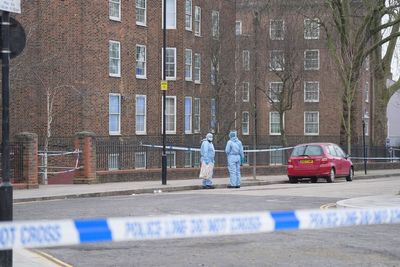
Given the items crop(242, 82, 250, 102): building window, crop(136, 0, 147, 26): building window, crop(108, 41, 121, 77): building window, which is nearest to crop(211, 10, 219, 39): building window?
crop(242, 82, 250, 102): building window

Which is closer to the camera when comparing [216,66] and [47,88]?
[47,88]

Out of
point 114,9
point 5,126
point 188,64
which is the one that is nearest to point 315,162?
point 114,9

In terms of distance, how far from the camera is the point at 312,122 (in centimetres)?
5847

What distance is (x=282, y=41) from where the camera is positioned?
4409 cm

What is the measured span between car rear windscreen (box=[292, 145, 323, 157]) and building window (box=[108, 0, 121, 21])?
1435cm

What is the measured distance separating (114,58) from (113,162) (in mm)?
8171

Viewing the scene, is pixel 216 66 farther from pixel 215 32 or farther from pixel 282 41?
pixel 282 41

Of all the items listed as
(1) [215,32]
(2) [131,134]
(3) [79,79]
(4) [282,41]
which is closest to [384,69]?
(4) [282,41]

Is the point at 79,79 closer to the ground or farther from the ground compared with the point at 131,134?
farther from the ground

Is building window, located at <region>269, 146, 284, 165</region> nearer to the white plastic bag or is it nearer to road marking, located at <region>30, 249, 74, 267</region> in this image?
the white plastic bag

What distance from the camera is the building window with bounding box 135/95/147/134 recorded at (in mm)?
37188

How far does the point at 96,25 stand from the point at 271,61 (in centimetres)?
1522

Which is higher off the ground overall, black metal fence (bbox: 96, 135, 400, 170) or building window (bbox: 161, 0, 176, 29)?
building window (bbox: 161, 0, 176, 29)

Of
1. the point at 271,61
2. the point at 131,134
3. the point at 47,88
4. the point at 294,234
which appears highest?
the point at 271,61
